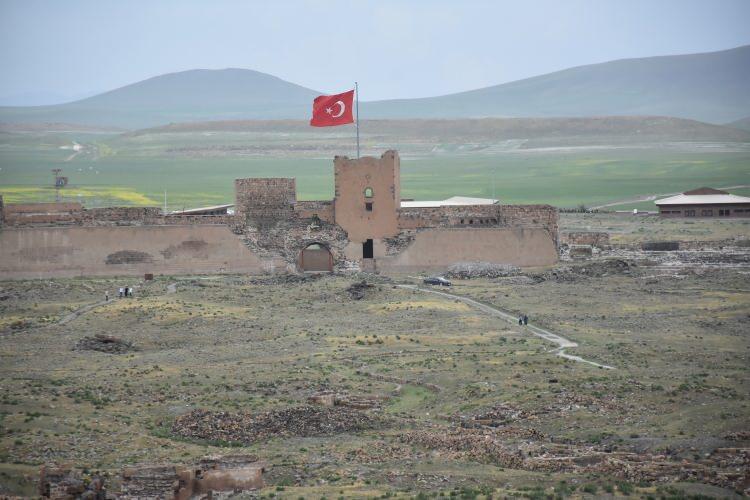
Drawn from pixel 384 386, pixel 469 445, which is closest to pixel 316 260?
pixel 384 386

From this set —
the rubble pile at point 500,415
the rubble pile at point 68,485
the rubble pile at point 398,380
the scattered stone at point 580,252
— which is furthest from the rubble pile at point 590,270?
the rubble pile at point 68,485

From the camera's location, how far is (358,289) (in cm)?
5844

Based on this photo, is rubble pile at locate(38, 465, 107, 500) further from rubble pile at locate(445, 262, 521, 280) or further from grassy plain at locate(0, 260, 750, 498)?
rubble pile at locate(445, 262, 521, 280)

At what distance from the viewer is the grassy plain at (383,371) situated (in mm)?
31547

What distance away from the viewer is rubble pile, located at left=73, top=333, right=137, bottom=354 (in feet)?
153

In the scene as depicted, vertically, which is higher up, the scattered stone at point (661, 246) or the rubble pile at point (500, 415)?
the scattered stone at point (661, 246)

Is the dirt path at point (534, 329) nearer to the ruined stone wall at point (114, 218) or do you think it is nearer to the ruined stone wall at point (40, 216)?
the ruined stone wall at point (114, 218)

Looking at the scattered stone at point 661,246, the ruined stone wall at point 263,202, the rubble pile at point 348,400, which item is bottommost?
the rubble pile at point 348,400

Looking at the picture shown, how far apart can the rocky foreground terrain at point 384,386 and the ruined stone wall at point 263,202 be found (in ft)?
12.2

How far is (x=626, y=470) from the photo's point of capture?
29.7 metres

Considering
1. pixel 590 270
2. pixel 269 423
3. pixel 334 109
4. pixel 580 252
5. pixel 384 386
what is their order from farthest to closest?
pixel 580 252
pixel 334 109
pixel 590 270
pixel 384 386
pixel 269 423

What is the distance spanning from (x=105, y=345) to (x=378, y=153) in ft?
413

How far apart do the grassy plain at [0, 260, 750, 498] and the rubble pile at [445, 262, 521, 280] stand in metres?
1.55

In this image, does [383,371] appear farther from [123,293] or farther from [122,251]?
[122,251]
